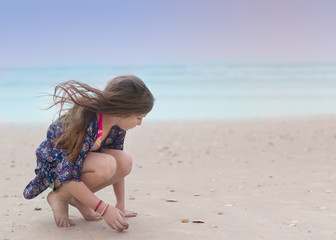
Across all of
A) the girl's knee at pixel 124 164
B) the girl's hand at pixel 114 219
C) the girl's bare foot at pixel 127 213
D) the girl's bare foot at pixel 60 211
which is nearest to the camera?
the girl's hand at pixel 114 219

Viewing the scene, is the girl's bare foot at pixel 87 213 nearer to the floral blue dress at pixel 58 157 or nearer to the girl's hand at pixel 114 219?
the floral blue dress at pixel 58 157

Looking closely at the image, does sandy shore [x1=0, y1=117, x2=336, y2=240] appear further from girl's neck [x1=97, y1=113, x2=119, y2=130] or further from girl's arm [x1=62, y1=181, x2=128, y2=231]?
girl's neck [x1=97, y1=113, x2=119, y2=130]

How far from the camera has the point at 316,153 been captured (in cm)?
732

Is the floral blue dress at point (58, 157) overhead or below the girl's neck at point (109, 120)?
below

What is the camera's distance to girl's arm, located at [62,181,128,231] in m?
2.96

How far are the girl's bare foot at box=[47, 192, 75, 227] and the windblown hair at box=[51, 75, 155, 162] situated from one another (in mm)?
436

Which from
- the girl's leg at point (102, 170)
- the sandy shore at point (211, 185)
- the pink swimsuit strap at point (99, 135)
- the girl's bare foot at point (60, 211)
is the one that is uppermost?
the pink swimsuit strap at point (99, 135)

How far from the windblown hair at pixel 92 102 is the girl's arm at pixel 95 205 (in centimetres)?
17

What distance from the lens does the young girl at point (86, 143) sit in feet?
9.84

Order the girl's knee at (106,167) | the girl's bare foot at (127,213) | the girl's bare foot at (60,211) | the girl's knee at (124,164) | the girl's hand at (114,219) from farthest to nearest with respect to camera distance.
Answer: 1. the girl's bare foot at (127,213)
2. the girl's knee at (124,164)
3. the girl's bare foot at (60,211)
4. the girl's knee at (106,167)
5. the girl's hand at (114,219)

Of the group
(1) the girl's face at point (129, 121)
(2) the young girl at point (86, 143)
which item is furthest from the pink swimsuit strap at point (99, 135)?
(1) the girl's face at point (129, 121)

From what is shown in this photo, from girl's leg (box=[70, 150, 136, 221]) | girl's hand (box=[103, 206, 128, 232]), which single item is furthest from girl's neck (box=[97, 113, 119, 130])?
girl's hand (box=[103, 206, 128, 232])

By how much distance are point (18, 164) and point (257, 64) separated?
35318mm

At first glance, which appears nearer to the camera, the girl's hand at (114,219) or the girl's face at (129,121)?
the girl's hand at (114,219)
